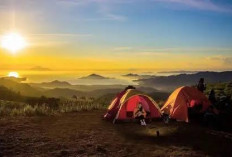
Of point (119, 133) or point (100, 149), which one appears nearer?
point (100, 149)

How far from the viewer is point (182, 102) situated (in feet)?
74.3

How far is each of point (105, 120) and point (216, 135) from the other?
22.8 ft

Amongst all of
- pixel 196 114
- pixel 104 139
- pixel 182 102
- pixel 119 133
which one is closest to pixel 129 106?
pixel 182 102

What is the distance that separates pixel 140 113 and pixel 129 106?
181 centimetres

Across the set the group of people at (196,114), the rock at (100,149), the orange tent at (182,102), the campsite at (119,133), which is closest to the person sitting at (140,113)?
the group of people at (196,114)

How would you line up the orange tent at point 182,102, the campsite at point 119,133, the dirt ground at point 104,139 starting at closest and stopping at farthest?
the dirt ground at point 104,139 < the campsite at point 119,133 < the orange tent at point 182,102

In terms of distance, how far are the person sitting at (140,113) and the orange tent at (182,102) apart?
164 centimetres

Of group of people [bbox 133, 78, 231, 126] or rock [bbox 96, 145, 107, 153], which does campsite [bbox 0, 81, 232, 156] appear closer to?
rock [bbox 96, 145, 107, 153]

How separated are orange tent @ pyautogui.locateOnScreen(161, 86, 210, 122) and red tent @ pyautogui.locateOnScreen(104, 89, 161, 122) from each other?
840 millimetres

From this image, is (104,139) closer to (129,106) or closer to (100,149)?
(100,149)

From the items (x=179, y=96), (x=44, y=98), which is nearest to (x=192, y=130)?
(x=179, y=96)

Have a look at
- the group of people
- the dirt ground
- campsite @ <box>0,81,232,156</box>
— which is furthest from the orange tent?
the dirt ground

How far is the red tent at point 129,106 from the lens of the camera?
886 inches

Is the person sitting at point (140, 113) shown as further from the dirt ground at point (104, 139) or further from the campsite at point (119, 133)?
A: the dirt ground at point (104, 139)
